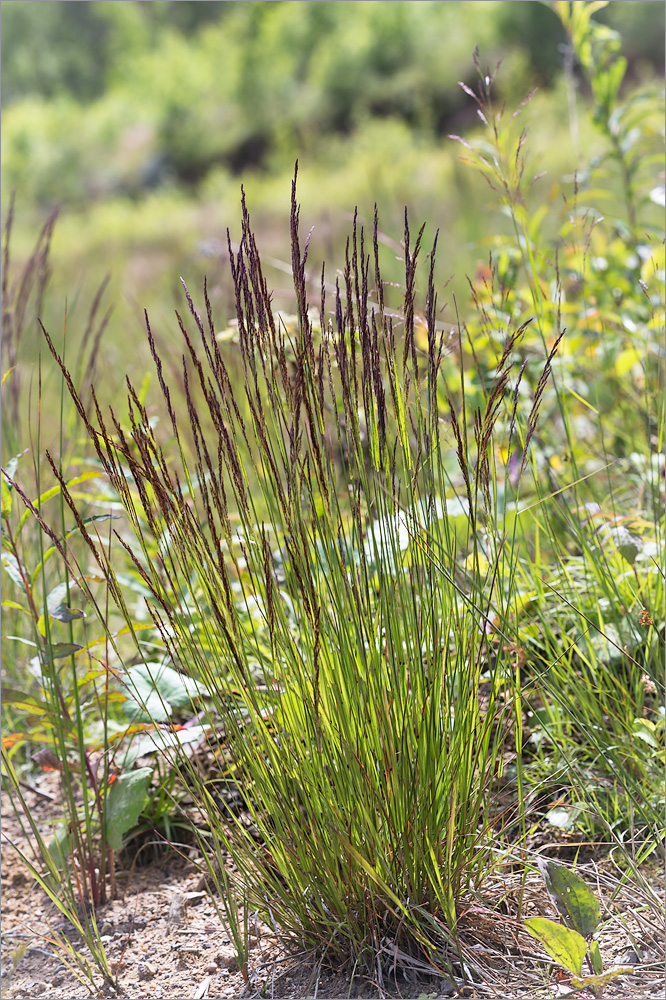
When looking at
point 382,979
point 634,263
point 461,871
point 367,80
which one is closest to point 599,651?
point 461,871

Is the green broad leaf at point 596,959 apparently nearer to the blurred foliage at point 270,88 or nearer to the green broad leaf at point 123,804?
the green broad leaf at point 123,804

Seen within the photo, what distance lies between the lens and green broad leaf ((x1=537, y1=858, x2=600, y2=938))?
0.95 meters

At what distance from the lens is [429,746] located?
3.15 ft

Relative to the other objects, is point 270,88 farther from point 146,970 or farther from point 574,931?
point 574,931

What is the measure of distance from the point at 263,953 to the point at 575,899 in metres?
0.44

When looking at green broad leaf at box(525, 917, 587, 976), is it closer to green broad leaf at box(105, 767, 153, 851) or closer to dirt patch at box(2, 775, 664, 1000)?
dirt patch at box(2, 775, 664, 1000)

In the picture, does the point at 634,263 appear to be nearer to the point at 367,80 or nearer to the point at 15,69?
the point at 367,80

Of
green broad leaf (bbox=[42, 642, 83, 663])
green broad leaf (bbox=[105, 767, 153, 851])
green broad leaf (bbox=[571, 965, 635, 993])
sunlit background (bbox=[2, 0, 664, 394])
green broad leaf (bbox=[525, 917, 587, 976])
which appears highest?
sunlit background (bbox=[2, 0, 664, 394])

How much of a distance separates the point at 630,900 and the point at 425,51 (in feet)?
53.8

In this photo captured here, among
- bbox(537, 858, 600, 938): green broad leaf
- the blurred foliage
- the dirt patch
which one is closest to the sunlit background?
the blurred foliage

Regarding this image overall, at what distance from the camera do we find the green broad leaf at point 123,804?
4.20ft

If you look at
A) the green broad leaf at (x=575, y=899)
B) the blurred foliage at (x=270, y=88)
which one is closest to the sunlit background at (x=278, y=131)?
the blurred foliage at (x=270, y=88)

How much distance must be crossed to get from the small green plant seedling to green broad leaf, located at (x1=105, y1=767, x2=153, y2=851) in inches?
26.0

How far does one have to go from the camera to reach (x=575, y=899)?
0.95 m
